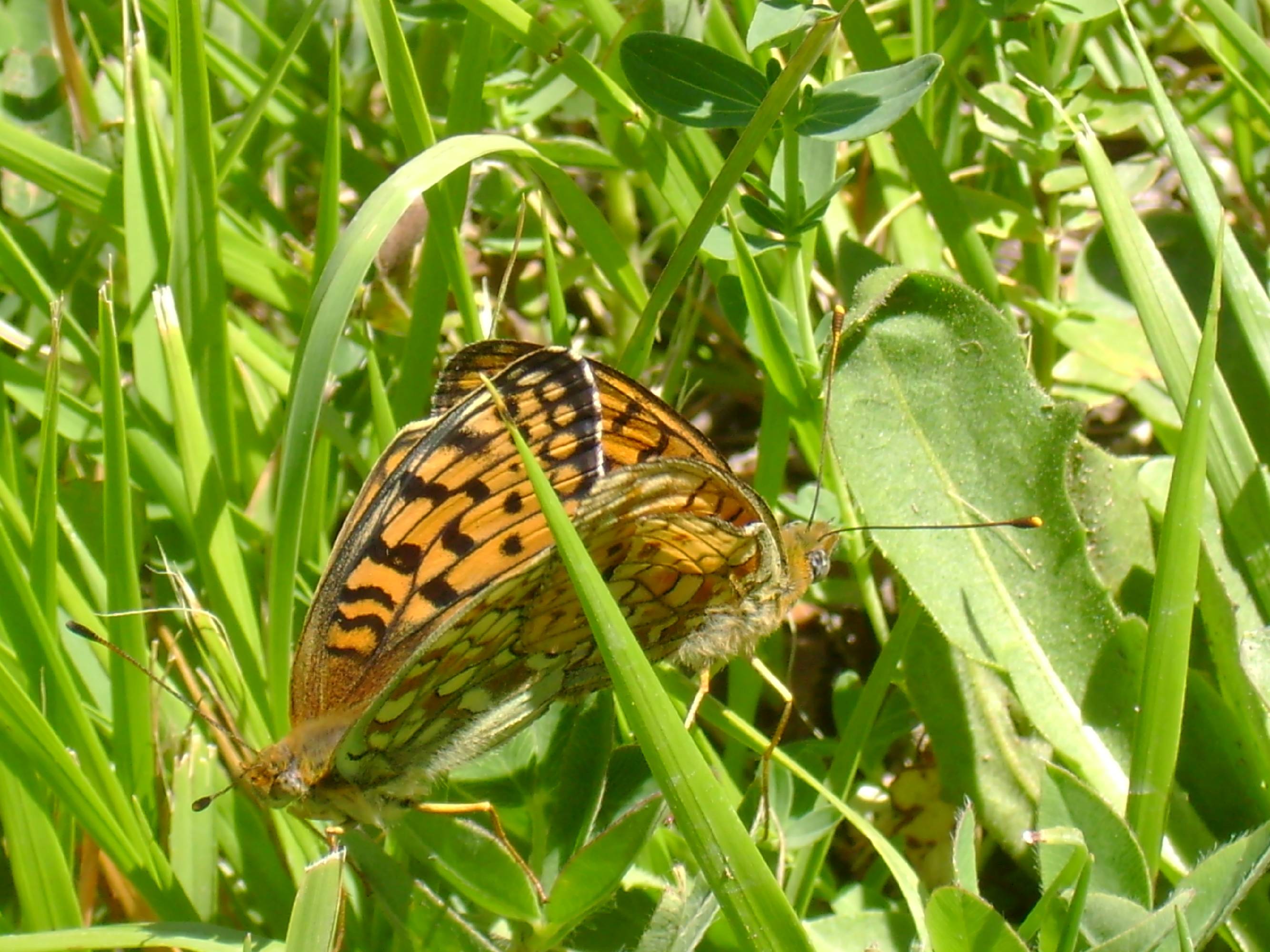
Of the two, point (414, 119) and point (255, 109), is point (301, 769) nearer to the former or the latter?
point (414, 119)

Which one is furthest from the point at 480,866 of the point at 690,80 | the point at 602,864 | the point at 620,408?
the point at 690,80

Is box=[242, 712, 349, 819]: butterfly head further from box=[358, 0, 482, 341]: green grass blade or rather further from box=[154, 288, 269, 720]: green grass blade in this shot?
box=[358, 0, 482, 341]: green grass blade

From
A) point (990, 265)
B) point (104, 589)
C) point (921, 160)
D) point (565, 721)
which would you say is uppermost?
point (921, 160)

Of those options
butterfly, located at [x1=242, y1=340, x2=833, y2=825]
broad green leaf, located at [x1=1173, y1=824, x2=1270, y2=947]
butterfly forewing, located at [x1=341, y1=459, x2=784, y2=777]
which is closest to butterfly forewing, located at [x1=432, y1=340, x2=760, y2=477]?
butterfly, located at [x1=242, y1=340, x2=833, y2=825]

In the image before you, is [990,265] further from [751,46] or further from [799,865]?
[799,865]

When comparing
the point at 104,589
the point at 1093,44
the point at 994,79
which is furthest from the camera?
the point at 1093,44

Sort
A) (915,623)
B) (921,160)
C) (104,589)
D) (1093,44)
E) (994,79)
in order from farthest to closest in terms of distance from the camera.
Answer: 1. (1093,44)
2. (994,79)
3. (921,160)
4. (104,589)
5. (915,623)

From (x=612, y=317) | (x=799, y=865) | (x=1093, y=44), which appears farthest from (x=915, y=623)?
(x=1093, y=44)
